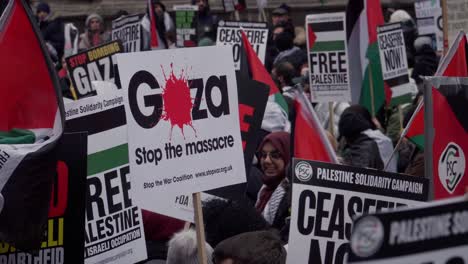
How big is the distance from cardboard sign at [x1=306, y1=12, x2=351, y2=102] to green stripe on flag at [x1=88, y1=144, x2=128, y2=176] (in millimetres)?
5684

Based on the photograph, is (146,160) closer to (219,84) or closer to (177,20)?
(219,84)

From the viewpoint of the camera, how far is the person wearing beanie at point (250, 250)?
4664 millimetres

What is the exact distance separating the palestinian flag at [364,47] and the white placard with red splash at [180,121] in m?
6.73

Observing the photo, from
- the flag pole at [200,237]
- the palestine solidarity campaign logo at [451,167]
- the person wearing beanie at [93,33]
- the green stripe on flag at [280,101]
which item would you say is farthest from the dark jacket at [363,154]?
the person wearing beanie at [93,33]

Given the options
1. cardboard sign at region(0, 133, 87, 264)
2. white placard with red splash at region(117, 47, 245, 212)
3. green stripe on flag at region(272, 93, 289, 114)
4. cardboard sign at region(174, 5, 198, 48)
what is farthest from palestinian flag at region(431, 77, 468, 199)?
cardboard sign at region(174, 5, 198, 48)

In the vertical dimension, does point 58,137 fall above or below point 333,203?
above

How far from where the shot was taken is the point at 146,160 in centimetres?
529

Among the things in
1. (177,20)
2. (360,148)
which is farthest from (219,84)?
(177,20)

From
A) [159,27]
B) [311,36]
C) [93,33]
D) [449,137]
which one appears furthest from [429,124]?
[93,33]

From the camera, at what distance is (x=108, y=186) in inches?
235

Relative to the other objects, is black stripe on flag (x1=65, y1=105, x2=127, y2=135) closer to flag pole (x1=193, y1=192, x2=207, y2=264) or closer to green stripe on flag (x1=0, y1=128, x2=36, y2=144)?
green stripe on flag (x1=0, y1=128, x2=36, y2=144)

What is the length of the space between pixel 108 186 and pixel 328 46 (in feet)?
20.4

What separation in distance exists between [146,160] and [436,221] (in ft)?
8.41

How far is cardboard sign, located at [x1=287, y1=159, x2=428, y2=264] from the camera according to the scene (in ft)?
17.9
